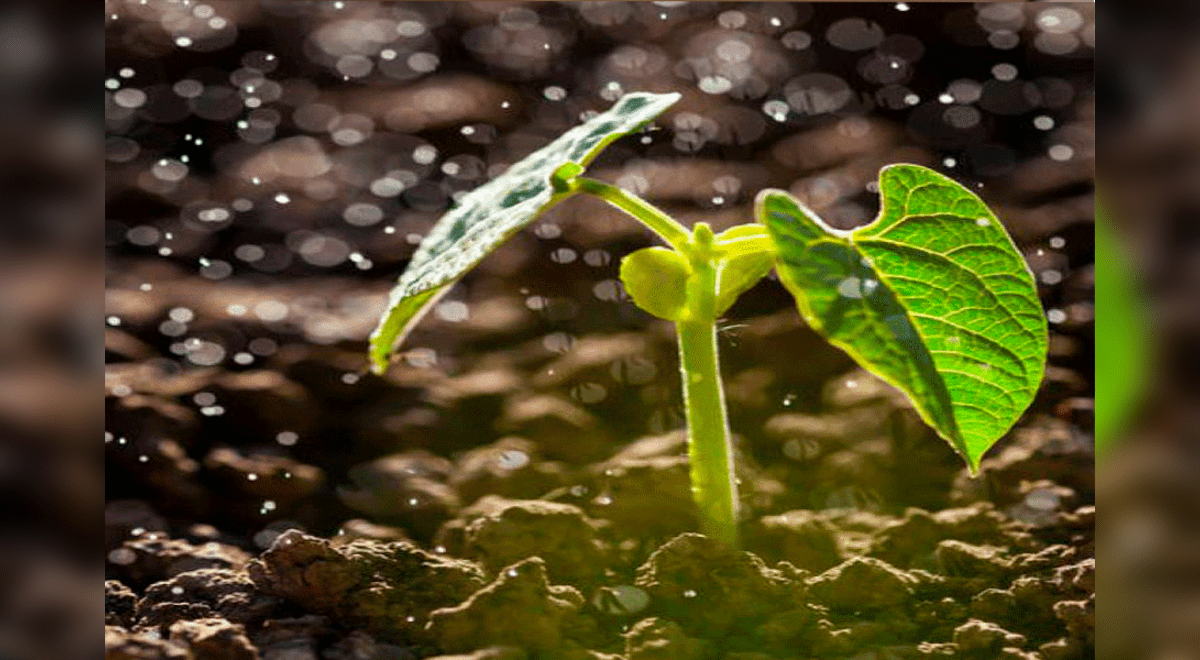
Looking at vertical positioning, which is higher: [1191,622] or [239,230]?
[239,230]

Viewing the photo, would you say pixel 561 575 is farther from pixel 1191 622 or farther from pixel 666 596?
pixel 1191 622

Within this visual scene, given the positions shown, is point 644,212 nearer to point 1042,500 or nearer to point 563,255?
point 1042,500

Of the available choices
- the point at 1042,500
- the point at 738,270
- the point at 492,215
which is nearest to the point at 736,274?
the point at 738,270

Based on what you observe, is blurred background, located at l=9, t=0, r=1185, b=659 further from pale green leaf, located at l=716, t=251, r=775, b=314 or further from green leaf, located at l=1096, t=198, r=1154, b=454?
green leaf, located at l=1096, t=198, r=1154, b=454

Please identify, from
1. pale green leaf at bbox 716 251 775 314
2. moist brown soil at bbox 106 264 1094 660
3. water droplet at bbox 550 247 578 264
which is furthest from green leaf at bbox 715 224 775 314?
water droplet at bbox 550 247 578 264

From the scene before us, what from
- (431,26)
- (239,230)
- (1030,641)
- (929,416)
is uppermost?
(431,26)

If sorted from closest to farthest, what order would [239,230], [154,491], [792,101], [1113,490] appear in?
[1113,490], [154,491], [239,230], [792,101]

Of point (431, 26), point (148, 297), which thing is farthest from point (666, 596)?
point (431, 26)
